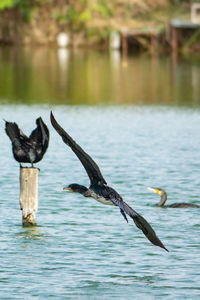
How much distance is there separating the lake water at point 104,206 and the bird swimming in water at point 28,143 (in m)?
1.33

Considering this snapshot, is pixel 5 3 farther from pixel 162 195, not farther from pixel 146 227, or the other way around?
pixel 146 227

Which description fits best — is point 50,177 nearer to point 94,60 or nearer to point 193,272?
point 193,272

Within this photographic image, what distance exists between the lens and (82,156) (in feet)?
42.7

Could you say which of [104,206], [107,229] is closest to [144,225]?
[107,229]

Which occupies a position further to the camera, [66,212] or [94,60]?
[94,60]

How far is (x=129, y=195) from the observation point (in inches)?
766

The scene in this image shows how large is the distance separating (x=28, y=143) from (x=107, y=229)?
2.32 m

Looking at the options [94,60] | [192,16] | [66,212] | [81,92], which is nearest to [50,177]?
[66,212]

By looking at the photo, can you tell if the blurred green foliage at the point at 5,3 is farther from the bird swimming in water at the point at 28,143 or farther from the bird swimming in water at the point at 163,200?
the bird swimming in water at the point at 28,143

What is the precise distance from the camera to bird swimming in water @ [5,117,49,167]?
14.8m

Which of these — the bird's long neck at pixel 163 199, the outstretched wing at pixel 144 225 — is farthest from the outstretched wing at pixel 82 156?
the bird's long neck at pixel 163 199

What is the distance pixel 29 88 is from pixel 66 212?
26.6 metres

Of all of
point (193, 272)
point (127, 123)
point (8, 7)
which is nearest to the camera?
point (193, 272)

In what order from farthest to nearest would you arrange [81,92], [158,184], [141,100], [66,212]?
1. [81,92]
2. [141,100]
3. [158,184]
4. [66,212]
